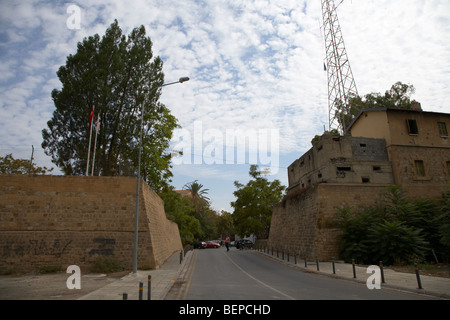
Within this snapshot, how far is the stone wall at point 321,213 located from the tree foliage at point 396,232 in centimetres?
88

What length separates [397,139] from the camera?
26359 mm

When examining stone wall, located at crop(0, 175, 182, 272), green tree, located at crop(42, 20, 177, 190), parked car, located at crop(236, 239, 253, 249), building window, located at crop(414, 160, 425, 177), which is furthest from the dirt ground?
parked car, located at crop(236, 239, 253, 249)

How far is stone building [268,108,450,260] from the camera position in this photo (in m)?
24.0

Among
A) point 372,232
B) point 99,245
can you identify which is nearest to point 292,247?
point 372,232

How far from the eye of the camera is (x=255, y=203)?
49469 millimetres

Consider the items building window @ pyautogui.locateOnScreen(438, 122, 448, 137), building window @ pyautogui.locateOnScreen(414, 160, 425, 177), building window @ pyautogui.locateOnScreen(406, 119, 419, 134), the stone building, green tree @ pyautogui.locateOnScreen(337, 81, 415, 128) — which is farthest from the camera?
green tree @ pyautogui.locateOnScreen(337, 81, 415, 128)

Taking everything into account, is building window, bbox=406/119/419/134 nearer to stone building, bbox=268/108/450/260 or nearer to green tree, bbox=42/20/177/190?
stone building, bbox=268/108/450/260

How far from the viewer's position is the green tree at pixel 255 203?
49281 mm

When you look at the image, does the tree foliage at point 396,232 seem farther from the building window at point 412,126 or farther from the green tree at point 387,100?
the green tree at point 387,100

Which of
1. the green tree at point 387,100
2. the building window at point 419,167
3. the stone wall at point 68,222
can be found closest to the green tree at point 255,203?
the green tree at point 387,100

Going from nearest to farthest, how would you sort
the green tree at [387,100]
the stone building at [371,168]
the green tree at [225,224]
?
1. the stone building at [371,168]
2. the green tree at [387,100]
3. the green tree at [225,224]

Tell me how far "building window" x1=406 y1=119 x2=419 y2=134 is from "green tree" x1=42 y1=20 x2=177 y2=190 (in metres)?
23.7

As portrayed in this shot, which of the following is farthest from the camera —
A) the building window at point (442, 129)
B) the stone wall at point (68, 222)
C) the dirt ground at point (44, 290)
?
the building window at point (442, 129)
